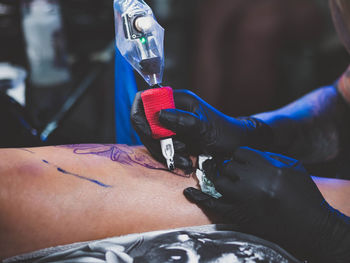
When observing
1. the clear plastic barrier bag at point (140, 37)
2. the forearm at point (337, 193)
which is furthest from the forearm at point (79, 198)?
the forearm at point (337, 193)

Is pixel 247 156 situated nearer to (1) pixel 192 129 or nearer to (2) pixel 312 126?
(1) pixel 192 129

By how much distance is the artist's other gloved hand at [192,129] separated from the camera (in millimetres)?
755

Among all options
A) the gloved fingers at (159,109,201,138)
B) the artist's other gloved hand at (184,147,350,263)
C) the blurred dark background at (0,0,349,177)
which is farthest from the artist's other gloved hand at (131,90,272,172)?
the blurred dark background at (0,0,349,177)

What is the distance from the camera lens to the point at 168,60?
125 inches

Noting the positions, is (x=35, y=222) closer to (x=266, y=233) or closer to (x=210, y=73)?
(x=266, y=233)

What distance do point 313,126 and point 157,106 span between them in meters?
0.80

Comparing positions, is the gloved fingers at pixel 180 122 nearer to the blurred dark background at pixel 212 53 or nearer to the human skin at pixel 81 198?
the human skin at pixel 81 198

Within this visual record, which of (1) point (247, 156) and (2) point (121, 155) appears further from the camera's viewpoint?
(2) point (121, 155)

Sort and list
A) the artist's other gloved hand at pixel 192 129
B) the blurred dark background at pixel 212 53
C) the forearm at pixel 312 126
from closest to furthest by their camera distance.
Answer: the artist's other gloved hand at pixel 192 129 → the forearm at pixel 312 126 → the blurred dark background at pixel 212 53

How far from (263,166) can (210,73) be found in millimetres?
1946

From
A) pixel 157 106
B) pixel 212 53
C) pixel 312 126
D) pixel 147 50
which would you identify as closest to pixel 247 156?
pixel 157 106

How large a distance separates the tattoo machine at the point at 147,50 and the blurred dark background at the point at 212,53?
0.65m

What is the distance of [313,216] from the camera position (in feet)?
2.23

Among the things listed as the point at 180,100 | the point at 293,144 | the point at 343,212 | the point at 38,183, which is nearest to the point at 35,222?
the point at 38,183
